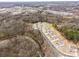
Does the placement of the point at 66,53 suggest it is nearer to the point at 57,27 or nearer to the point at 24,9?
the point at 57,27

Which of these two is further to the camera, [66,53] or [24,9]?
[24,9]

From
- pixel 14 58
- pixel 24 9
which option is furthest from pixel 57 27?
pixel 14 58

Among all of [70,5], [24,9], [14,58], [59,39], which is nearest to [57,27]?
[59,39]

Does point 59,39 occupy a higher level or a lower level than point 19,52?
higher

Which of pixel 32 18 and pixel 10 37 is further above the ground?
pixel 32 18

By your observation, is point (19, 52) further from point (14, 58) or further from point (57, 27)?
point (57, 27)

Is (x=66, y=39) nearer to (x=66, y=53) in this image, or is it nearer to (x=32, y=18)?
(x=66, y=53)

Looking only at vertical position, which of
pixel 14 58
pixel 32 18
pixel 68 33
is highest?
pixel 32 18

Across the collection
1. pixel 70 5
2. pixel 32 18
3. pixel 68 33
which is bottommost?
pixel 68 33
